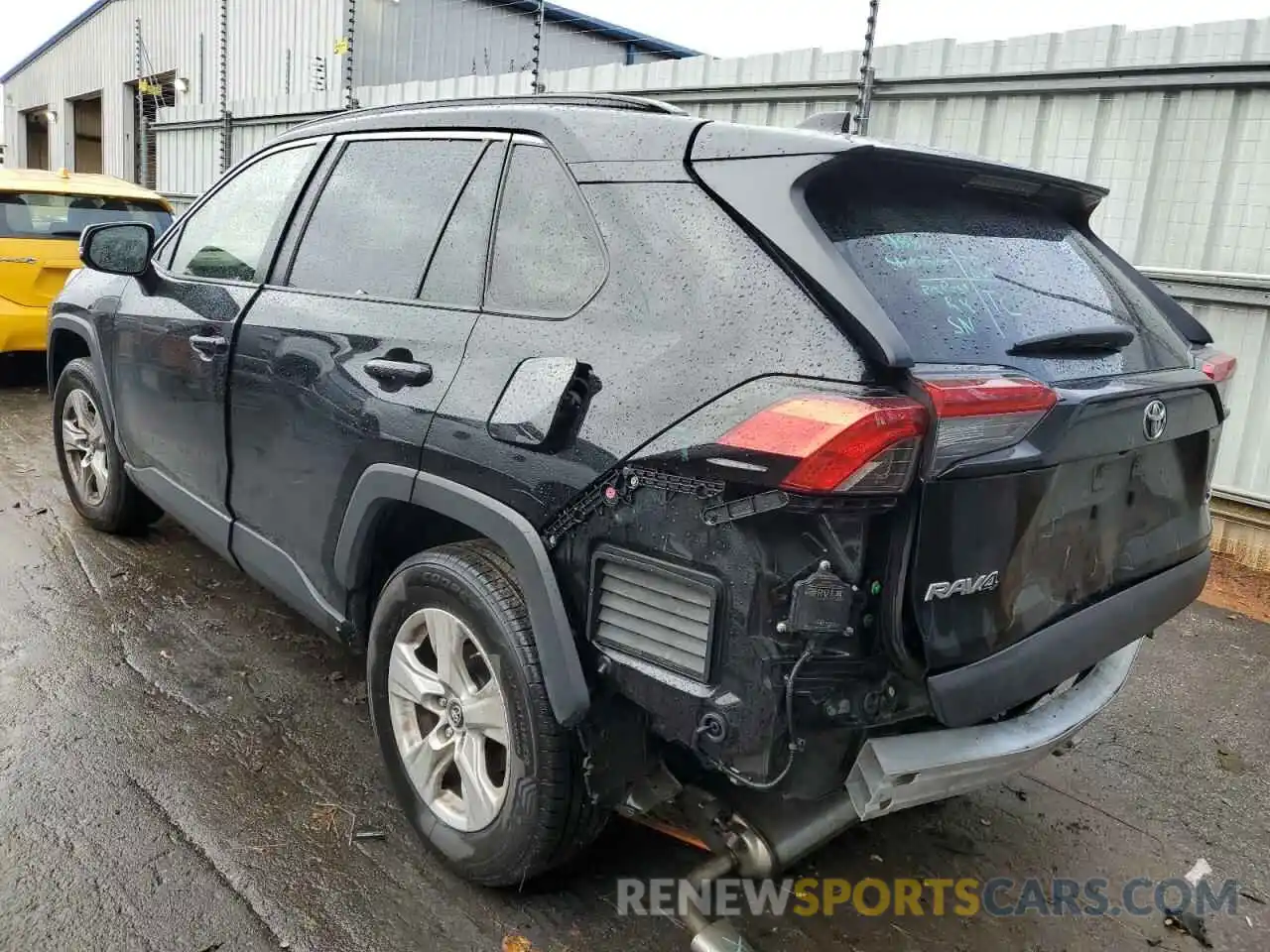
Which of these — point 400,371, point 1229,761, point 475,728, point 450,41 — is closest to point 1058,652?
point 475,728

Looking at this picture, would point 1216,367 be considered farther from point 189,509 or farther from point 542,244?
point 189,509

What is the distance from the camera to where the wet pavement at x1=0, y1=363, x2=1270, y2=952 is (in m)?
2.35

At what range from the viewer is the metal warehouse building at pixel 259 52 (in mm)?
13844

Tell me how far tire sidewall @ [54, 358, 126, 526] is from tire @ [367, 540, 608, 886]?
2.55m

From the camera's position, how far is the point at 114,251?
397 cm

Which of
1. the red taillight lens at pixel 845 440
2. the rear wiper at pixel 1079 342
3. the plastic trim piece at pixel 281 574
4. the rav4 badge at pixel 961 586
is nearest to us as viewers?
the red taillight lens at pixel 845 440

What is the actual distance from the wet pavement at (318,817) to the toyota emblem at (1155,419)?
1338 mm

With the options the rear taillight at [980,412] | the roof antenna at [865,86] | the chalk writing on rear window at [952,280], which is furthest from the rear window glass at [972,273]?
the roof antenna at [865,86]

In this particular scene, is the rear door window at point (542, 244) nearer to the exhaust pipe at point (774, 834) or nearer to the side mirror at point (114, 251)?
the exhaust pipe at point (774, 834)

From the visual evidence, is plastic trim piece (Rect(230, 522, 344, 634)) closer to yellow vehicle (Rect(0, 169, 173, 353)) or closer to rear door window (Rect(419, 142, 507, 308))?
rear door window (Rect(419, 142, 507, 308))

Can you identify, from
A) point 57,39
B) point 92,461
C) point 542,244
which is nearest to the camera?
point 542,244

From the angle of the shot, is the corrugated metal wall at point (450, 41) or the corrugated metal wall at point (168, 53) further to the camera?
the corrugated metal wall at point (168, 53)

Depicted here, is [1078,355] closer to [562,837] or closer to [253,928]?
[562,837]

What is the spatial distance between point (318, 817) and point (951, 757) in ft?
5.87
